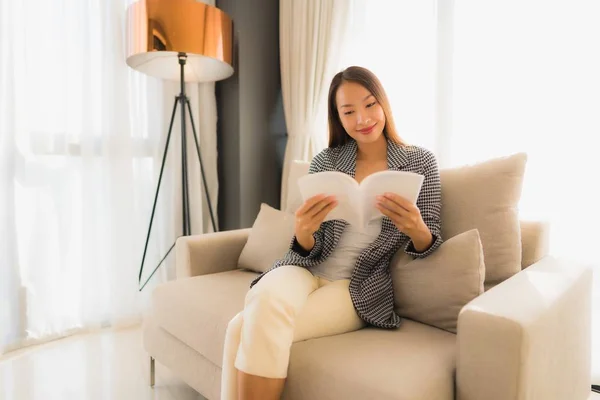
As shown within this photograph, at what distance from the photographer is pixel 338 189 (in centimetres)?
112

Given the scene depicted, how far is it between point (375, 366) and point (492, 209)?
0.66 meters

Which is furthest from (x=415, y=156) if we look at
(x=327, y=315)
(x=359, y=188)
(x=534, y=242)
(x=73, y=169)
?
(x=73, y=169)

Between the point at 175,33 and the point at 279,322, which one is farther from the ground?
the point at 175,33

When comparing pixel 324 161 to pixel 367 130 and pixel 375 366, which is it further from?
pixel 375 366

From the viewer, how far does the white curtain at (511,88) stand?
1.60 meters

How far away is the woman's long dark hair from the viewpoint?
4.68 ft

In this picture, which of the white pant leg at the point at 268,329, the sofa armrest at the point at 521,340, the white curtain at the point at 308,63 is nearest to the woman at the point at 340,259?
the white pant leg at the point at 268,329

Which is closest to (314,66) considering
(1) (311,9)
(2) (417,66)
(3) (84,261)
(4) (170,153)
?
(1) (311,9)

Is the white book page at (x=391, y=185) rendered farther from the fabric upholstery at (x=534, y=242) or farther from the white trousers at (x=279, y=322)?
the fabric upholstery at (x=534, y=242)

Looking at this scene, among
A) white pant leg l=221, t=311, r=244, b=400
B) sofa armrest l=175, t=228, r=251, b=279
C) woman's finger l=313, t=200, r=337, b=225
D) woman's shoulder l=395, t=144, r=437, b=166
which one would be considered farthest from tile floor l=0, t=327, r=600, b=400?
woman's shoulder l=395, t=144, r=437, b=166

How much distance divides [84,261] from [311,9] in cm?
190

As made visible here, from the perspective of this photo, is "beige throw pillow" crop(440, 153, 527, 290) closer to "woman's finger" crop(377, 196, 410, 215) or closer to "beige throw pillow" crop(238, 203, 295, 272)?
"woman's finger" crop(377, 196, 410, 215)

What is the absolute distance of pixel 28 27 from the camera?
207cm

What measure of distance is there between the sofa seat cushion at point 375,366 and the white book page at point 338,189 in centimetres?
33
